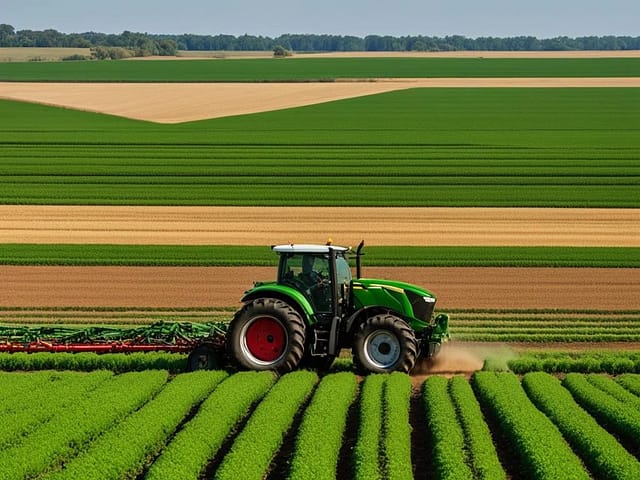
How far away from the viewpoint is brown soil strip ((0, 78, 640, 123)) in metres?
74.3

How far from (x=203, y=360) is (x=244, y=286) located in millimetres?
9322

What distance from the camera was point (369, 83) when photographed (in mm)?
107250

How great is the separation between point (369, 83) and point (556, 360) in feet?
294

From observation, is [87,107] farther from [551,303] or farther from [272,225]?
[551,303]

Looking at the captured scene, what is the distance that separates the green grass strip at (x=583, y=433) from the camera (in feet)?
39.1

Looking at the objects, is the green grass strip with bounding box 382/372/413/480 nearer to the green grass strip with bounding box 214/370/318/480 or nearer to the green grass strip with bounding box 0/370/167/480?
the green grass strip with bounding box 214/370/318/480

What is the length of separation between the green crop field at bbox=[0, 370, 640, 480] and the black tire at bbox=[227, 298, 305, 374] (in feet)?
1.18

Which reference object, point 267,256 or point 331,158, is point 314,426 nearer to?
point 267,256

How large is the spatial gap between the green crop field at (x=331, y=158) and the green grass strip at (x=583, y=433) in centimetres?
2226

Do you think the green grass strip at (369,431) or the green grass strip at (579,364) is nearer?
the green grass strip at (369,431)

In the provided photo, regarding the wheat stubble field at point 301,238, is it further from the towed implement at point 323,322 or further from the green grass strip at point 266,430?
the green grass strip at point 266,430

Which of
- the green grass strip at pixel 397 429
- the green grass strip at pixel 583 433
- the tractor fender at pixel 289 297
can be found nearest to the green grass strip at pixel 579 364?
the green grass strip at pixel 583 433

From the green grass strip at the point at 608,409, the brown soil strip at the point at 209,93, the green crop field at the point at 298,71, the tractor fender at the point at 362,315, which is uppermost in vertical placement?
the green crop field at the point at 298,71

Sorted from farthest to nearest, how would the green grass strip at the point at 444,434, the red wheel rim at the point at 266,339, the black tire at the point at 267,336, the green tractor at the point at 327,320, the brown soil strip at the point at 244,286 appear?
the brown soil strip at the point at 244,286 < the red wheel rim at the point at 266,339 < the green tractor at the point at 327,320 < the black tire at the point at 267,336 < the green grass strip at the point at 444,434
